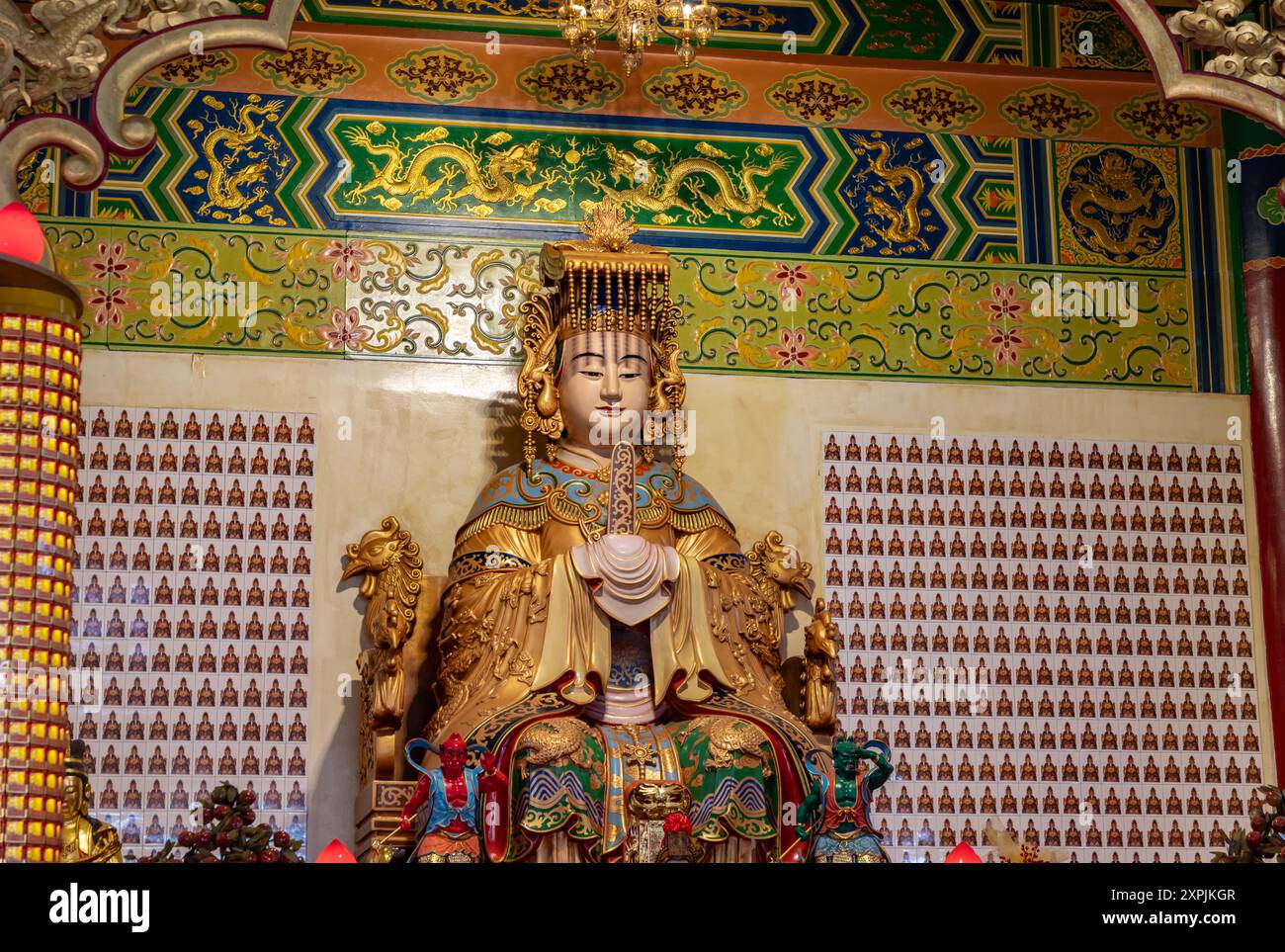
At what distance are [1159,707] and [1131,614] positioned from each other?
448mm

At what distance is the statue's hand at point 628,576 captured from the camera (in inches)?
336

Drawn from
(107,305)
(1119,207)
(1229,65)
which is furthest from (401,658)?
(1119,207)

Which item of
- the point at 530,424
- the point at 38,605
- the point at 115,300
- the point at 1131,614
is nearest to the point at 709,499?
the point at 530,424

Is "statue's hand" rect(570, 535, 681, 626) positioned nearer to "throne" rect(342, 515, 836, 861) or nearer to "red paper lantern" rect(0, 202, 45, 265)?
"throne" rect(342, 515, 836, 861)

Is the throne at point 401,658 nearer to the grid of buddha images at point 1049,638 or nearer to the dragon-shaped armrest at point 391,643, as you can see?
the dragon-shaped armrest at point 391,643

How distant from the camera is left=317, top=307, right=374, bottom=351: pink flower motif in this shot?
967 cm

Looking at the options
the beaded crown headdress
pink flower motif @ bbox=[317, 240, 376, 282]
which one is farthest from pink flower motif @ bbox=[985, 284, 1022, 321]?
pink flower motif @ bbox=[317, 240, 376, 282]

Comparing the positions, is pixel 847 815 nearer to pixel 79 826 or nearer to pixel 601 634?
pixel 601 634

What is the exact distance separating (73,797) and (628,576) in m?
2.42

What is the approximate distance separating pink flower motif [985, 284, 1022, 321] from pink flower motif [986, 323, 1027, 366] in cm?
6

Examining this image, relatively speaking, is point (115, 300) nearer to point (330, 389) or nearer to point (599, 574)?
point (330, 389)

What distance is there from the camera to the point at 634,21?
30.5 ft

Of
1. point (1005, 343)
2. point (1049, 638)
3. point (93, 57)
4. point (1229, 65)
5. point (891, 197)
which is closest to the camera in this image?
point (93, 57)

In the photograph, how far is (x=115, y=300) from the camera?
9.55 m
